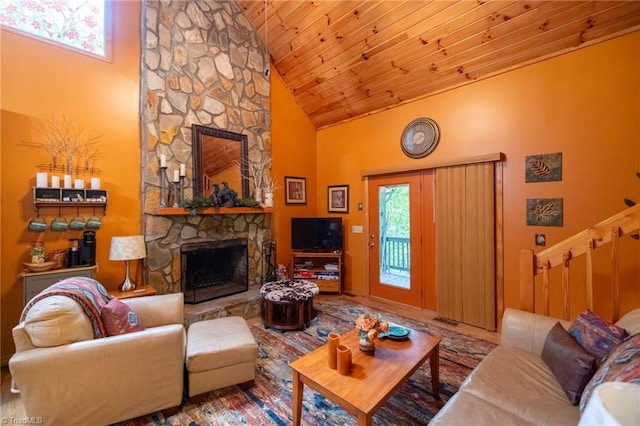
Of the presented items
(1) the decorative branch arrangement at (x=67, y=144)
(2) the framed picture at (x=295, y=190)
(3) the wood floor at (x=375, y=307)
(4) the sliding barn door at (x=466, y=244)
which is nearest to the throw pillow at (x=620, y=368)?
(3) the wood floor at (x=375, y=307)

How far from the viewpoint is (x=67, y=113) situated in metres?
2.88

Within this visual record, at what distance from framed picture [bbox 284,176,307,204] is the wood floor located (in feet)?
5.68

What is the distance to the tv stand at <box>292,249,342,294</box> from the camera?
15.1 ft

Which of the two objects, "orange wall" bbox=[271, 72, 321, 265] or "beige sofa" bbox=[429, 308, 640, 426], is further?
"orange wall" bbox=[271, 72, 321, 265]

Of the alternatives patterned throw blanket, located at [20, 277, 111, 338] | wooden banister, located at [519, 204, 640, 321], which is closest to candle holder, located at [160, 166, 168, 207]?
patterned throw blanket, located at [20, 277, 111, 338]

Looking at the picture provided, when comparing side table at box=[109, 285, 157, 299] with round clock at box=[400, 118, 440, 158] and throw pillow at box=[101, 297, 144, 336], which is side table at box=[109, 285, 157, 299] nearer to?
throw pillow at box=[101, 297, 144, 336]

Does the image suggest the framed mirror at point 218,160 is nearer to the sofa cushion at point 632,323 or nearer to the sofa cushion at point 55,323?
the sofa cushion at point 55,323

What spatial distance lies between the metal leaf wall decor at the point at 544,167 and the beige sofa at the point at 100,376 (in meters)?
3.76

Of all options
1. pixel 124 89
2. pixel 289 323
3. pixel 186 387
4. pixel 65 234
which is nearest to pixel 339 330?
pixel 289 323

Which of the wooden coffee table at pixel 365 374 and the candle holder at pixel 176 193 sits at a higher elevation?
the candle holder at pixel 176 193

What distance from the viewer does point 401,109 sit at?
4168mm

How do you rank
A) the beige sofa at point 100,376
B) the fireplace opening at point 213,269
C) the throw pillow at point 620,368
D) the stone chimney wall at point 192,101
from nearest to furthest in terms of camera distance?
the throw pillow at point 620,368, the beige sofa at point 100,376, the stone chimney wall at point 192,101, the fireplace opening at point 213,269

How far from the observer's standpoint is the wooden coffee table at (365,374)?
145 centimetres

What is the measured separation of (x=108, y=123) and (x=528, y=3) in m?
4.55
